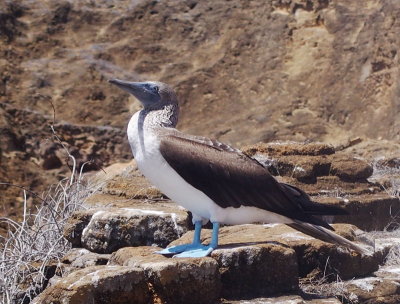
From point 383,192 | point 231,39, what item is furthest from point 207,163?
point 231,39

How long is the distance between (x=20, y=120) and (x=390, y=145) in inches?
280

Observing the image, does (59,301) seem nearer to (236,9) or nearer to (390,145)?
(390,145)

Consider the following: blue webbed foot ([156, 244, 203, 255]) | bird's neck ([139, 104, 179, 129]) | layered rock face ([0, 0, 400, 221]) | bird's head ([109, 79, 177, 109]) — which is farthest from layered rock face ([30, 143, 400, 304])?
layered rock face ([0, 0, 400, 221])

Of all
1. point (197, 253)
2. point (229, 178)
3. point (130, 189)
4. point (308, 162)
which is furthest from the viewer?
point (308, 162)

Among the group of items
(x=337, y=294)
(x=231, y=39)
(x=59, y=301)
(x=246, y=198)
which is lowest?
(x=337, y=294)

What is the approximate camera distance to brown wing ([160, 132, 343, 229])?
15.8 feet

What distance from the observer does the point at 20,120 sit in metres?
15.5

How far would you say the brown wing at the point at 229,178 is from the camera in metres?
4.81

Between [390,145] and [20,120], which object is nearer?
[390,145]

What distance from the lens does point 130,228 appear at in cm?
569

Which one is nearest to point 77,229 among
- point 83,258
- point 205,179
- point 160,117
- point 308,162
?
point 83,258

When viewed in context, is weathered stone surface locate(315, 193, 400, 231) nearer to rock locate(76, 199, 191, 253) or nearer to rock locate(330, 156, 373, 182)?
rock locate(330, 156, 373, 182)

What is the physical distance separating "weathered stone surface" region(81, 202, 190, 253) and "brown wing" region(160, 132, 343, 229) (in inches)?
37.9

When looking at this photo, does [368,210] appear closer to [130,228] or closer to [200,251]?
[130,228]
